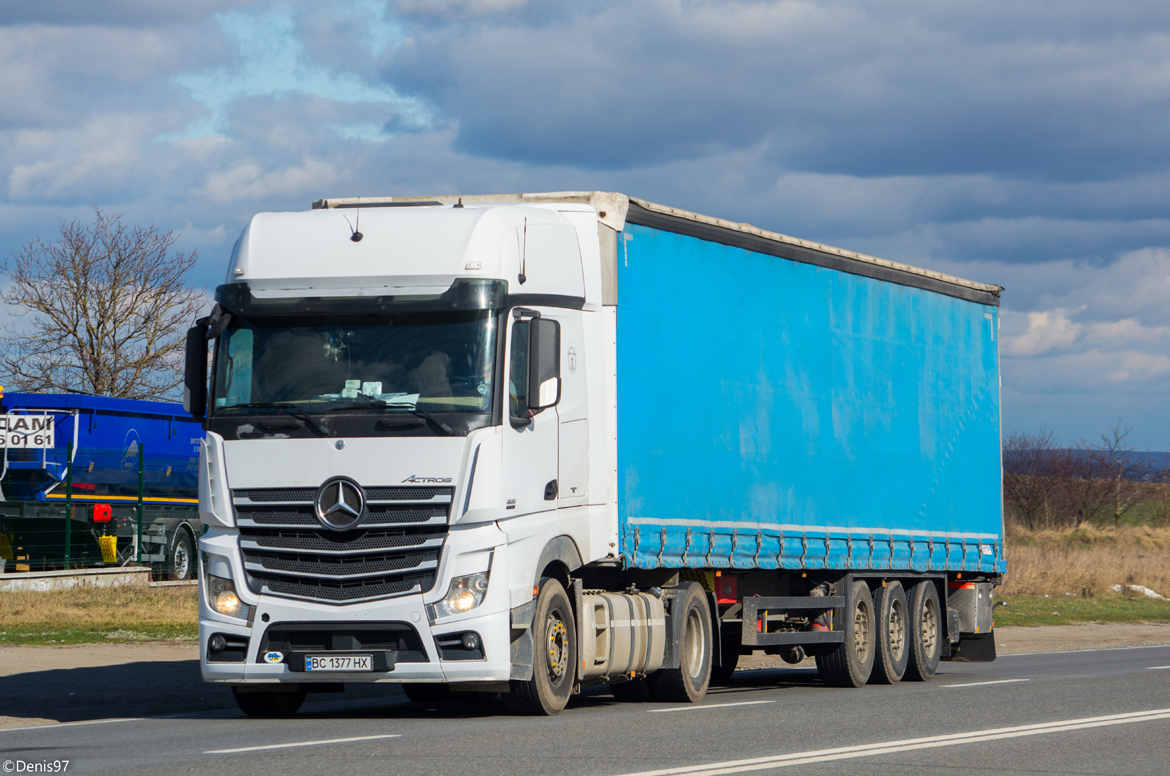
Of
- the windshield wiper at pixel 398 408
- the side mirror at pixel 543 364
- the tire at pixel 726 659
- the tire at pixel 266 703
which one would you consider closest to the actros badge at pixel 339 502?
the windshield wiper at pixel 398 408

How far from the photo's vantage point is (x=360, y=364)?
1122 cm

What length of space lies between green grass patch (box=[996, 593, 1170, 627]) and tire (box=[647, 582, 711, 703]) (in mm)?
18794

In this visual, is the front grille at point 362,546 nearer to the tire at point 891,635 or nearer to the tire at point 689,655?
the tire at point 689,655

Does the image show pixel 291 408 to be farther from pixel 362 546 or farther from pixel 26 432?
pixel 26 432

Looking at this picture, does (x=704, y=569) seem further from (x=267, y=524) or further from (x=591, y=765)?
(x=591, y=765)

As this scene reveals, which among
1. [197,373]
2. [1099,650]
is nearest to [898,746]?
[197,373]

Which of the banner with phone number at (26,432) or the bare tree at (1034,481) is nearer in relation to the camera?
the banner with phone number at (26,432)

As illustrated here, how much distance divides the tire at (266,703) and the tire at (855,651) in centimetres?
636

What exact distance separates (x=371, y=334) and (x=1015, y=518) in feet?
218

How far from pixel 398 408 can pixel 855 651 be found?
7.53m

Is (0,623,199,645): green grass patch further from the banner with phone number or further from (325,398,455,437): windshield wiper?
(325,398,455,437): windshield wiper

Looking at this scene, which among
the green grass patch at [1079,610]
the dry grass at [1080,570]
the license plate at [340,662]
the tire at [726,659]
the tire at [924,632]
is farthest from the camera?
the dry grass at [1080,570]

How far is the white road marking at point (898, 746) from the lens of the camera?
337 inches

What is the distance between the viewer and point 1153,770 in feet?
29.5
